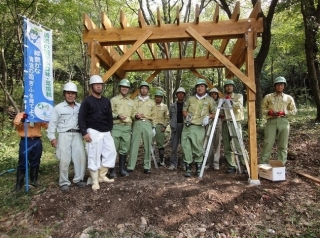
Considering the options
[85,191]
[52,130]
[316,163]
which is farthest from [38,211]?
[316,163]

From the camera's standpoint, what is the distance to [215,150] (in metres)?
6.34

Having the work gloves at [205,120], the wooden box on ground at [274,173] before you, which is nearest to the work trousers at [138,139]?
the work gloves at [205,120]

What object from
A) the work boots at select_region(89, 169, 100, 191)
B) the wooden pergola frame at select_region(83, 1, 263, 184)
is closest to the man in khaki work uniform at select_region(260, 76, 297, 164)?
the wooden pergola frame at select_region(83, 1, 263, 184)

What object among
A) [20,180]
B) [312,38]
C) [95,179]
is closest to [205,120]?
[95,179]

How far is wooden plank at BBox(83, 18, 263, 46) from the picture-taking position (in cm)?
488

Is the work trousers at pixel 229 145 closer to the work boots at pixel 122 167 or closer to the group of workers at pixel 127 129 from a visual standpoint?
the group of workers at pixel 127 129

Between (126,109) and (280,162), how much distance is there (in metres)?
3.23

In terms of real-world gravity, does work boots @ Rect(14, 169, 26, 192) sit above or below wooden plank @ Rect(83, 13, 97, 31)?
below

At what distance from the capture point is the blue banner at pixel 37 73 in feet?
16.1

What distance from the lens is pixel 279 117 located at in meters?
5.65

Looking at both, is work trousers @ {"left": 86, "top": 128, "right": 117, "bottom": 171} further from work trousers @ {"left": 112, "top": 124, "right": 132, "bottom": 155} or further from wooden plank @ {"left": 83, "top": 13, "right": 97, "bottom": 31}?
wooden plank @ {"left": 83, "top": 13, "right": 97, "bottom": 31}

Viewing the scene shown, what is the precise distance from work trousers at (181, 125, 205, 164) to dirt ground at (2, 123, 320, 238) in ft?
1.92

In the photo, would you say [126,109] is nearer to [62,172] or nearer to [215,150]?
[62,172]

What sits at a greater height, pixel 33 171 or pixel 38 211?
pixel 33 171
